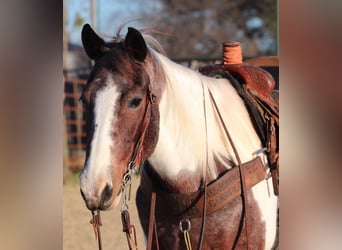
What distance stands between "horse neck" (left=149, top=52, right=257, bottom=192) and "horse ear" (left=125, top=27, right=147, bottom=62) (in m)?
0.07

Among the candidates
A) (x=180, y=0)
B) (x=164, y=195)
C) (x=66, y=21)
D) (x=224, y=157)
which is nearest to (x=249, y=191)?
(x=224, y=157)

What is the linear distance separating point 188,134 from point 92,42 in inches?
13.2

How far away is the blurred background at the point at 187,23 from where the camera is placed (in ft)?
3.83

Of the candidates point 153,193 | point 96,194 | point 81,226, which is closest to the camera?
point 96,194

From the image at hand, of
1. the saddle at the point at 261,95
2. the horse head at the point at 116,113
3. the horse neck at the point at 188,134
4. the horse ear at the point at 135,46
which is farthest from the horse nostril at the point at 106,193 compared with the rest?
the saddle at the point at 261,95

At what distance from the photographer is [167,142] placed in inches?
42.5

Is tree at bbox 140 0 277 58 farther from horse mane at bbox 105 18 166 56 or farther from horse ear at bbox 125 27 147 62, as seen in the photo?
horse ear at bbox 125 27 147 62

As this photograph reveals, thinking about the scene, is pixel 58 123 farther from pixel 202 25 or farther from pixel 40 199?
pixel 202 25

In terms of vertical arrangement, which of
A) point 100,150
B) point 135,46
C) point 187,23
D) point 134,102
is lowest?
point 100,150

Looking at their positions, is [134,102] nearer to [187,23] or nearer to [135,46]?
[135,46]

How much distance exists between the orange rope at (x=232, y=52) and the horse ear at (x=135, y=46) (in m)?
0.33

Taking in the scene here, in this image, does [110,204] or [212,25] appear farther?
[212,25]

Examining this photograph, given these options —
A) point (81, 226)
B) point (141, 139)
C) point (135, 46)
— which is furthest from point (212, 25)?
point (81, 226)

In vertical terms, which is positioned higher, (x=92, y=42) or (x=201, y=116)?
(x=92, y=42)
